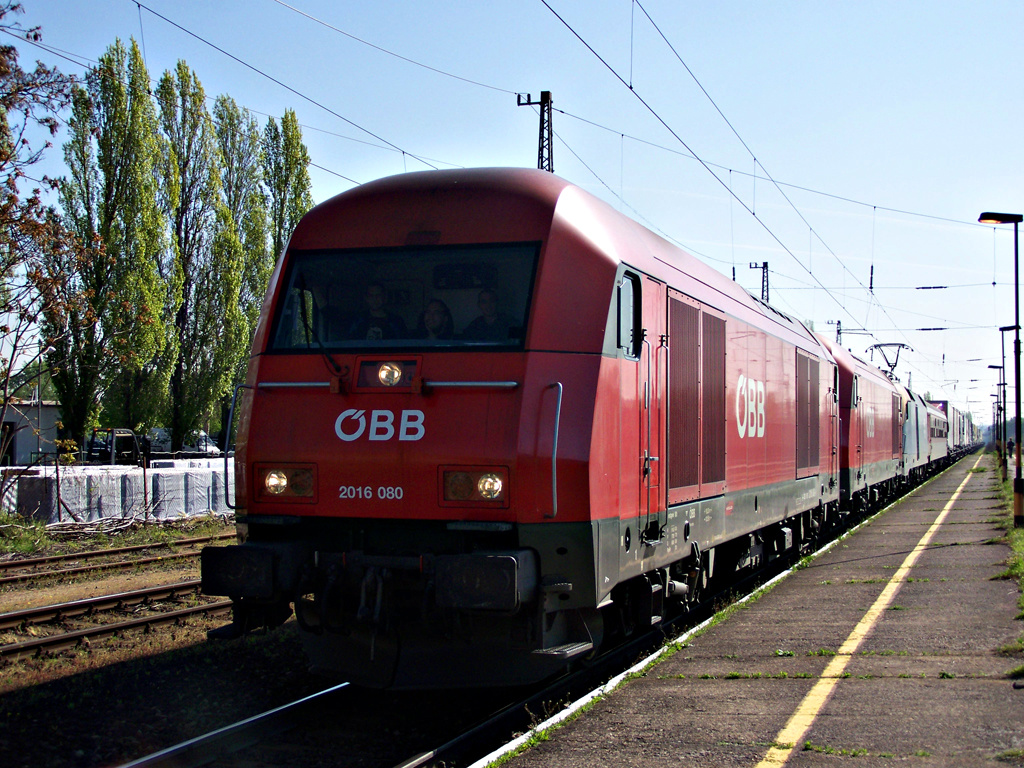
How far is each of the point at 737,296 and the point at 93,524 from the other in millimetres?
13605

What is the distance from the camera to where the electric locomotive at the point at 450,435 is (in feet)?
19.6

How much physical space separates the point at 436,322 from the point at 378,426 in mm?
772

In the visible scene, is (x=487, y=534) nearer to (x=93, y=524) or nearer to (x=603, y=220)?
(x=603, y=220)

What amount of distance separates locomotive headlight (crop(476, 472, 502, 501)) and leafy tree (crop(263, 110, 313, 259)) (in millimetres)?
35790

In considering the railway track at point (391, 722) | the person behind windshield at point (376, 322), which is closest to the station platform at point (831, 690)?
the railway track at point (391, 722)

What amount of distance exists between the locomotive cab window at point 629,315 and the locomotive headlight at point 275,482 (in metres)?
2.37

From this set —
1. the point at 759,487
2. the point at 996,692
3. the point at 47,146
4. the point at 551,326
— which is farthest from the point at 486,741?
the point at 47,146

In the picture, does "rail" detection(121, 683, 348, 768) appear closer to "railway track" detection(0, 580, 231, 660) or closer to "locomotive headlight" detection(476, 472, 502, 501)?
"locomotive headlight" detection(476, 472, 502, 501)

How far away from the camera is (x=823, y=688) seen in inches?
271

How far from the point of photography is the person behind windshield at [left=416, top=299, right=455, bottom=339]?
21.0ft

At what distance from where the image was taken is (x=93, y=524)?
741 inches

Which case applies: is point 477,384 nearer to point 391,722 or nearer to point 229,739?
point 391,722

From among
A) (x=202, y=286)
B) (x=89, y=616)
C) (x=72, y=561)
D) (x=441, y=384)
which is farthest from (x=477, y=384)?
(x=202, y=286)

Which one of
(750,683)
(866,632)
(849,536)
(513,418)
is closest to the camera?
(513,418)
